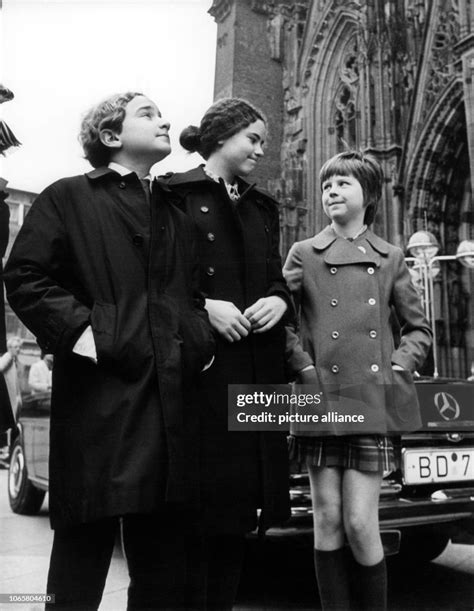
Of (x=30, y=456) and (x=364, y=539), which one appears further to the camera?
(x=30, y=456)

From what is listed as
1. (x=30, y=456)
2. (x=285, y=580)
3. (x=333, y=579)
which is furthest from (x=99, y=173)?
(x=30, y=456)

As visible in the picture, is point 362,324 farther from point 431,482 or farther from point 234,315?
point 431,482

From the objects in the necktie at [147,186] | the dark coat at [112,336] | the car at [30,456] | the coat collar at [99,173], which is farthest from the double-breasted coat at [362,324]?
the car at [30,456]

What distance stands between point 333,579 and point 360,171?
1.41 m

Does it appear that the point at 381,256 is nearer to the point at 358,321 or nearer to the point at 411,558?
the point at 358,321

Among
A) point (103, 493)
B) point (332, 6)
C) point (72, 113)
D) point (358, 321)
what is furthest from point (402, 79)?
point (103, 493)

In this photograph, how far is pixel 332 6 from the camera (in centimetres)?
1363

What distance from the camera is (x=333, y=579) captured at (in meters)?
2.10

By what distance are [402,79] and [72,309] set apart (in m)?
12.6

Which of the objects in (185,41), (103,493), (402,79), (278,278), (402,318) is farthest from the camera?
(402,79)

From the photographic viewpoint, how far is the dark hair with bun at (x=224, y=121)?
2193 mm

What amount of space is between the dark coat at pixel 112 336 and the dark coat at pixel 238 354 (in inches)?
5.7

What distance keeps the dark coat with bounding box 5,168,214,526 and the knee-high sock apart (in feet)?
2.25

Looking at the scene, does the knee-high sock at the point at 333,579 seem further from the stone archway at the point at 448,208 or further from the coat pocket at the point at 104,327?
the stone archway at the point at 448,208
